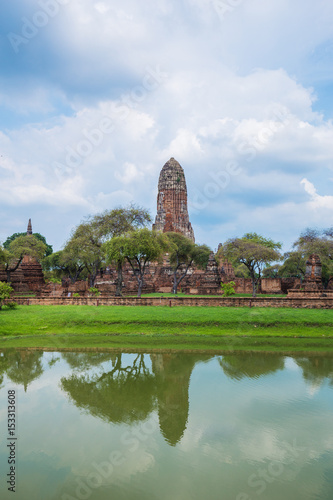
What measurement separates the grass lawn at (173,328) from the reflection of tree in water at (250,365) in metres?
1.42

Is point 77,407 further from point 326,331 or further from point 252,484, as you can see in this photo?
point 326,331

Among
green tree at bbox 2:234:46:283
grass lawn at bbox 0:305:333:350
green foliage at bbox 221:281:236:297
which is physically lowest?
grass lawn at bbox 0:305:333:350

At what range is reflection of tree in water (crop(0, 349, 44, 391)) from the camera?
9.31 meters

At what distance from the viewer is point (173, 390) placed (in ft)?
26.8

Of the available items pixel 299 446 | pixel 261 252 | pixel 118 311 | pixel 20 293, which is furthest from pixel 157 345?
pixel 20 293

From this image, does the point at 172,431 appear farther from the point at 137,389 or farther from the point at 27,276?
the point at 27,276

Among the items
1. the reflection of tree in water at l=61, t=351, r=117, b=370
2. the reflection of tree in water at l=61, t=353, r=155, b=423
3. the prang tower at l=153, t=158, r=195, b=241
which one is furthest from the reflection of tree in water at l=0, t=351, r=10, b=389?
the prang tower at l=153, t=158, r=195, b=241

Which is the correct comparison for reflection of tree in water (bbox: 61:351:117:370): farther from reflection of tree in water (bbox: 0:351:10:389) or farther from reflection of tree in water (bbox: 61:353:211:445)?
reflection of tree in water (bbox: 0:351:10:389)

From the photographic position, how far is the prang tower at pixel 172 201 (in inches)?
2180

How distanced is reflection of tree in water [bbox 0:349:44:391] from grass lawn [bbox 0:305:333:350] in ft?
4.44

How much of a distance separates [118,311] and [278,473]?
43.2ft

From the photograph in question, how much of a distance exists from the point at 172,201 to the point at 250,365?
4662cm

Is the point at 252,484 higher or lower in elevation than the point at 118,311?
lower

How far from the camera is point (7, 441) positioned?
19.0 ft
